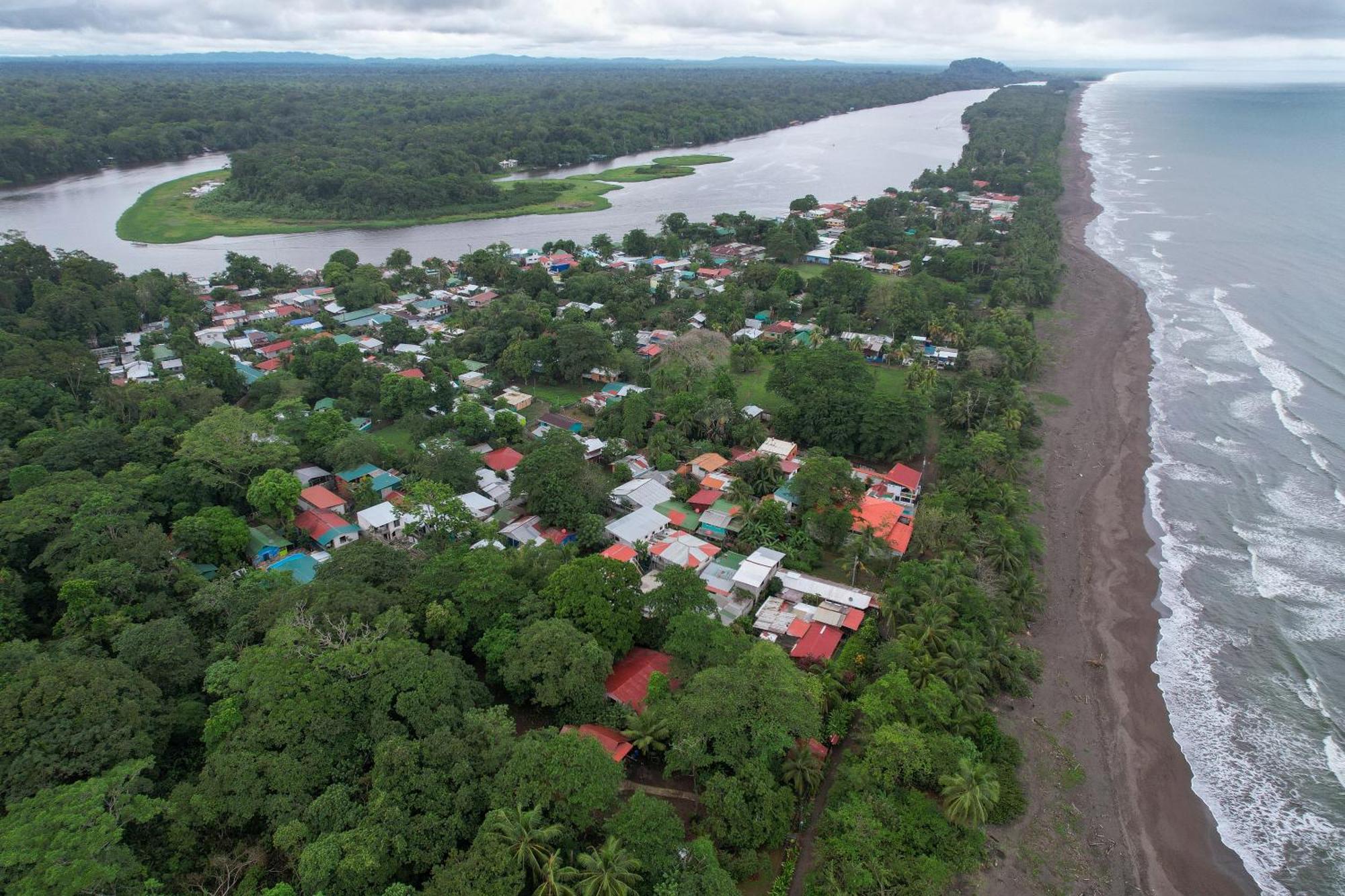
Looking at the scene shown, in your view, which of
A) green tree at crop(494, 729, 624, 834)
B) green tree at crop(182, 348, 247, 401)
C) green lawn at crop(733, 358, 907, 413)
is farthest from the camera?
green lawn at crop(733, 358, 907, 413)

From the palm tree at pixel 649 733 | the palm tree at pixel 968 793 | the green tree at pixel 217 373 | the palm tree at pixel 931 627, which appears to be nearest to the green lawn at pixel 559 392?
the green tree at pixel 217 373

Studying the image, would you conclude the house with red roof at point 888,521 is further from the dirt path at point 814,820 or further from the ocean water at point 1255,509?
the ocean water at point 1255,509

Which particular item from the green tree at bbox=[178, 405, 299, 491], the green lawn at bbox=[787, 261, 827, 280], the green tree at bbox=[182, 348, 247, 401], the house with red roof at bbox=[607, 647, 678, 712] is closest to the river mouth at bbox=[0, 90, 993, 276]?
the green lawn at bbox=[787, 261, 827, 280]

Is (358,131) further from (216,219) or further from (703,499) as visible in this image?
(703,499)

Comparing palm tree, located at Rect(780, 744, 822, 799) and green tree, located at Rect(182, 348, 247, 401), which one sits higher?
palm tree, located at Rect(780, 744, 822, 799)

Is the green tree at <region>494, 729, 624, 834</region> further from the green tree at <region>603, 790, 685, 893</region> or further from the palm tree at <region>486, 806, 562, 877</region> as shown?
the green tree at <region>603, 790, 685, 893</region>

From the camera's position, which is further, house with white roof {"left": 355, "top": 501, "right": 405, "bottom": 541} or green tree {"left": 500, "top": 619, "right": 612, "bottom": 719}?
Answer: house with white roof {"left": 355, "top": 501, "right": 405, "bottom": 541}
